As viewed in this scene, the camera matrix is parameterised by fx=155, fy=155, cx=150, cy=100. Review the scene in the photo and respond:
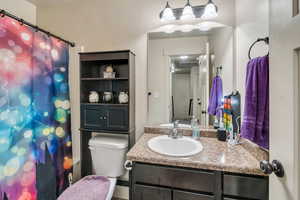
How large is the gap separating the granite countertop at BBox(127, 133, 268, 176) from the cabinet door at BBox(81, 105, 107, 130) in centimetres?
57

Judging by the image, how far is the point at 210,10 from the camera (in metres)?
1.51

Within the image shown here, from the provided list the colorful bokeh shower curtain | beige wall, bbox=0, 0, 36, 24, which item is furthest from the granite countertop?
beige wall, bbox=0, 0, 36, 24

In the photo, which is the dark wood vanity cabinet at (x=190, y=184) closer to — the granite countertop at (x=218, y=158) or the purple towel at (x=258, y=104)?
the granite countertop at (x=218, y=158)

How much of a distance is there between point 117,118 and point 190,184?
928 millimetres

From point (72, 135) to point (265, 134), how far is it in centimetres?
196

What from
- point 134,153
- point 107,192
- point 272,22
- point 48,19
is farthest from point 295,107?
point 48,19

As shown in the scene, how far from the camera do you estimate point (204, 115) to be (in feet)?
5.42

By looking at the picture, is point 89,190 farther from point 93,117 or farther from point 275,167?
point 275,167

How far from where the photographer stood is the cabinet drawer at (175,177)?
1.04m

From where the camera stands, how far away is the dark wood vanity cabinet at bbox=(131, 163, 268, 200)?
0.98 m

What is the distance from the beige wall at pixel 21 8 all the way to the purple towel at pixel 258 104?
7.69ft

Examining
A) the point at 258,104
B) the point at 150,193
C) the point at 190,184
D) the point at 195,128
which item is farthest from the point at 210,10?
the point at 150,193

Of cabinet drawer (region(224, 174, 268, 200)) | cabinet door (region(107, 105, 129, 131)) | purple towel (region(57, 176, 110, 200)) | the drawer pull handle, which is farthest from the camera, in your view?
cabinet door (region(107, 105, 129, 131))

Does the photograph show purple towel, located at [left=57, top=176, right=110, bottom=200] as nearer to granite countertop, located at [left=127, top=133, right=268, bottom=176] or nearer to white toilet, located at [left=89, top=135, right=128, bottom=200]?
white toilet, located at [left=89, top=135, right=128, bottom=200]
